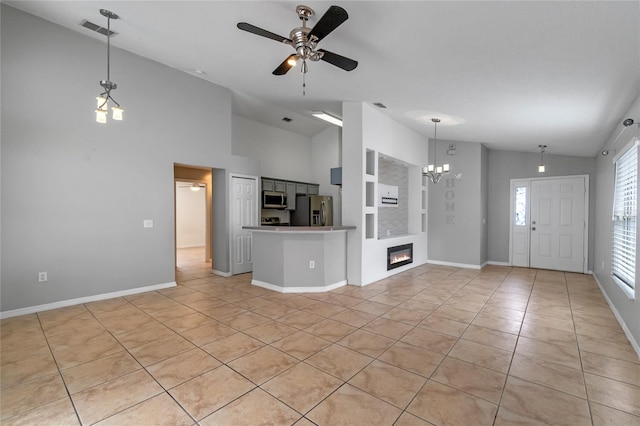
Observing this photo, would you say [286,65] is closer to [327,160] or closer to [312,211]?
[312,211]

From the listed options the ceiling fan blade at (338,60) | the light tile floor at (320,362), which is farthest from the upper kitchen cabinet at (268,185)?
the ceiling fan blade at (338,60)

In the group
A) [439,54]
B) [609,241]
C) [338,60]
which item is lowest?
[609,241]

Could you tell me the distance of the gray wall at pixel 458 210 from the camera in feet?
22.3

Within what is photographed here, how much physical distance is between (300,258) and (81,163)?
352 cm

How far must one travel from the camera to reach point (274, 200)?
749cm

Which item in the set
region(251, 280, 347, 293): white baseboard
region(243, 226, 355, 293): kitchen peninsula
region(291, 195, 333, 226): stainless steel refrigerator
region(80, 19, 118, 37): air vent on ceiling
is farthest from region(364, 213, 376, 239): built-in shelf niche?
region(80, 19, 118, 37): air vent on ceiling

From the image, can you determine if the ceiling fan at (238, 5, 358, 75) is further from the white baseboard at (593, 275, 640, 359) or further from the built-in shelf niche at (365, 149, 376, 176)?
the white baseboard at (593, 275, 640, 359)

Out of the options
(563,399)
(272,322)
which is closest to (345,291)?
(272,322)

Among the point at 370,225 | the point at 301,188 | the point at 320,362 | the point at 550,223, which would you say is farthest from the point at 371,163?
the point at 550,223

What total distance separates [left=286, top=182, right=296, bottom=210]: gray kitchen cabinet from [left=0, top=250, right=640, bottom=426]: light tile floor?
151 inches

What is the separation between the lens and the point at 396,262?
6.23m

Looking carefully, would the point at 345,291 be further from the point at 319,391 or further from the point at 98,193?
the point at 98,193

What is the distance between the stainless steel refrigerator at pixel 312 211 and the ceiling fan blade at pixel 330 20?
562 centimetres

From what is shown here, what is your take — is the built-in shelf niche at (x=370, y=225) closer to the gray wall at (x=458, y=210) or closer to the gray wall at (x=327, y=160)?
the gray wall at (x=458, y=210)
